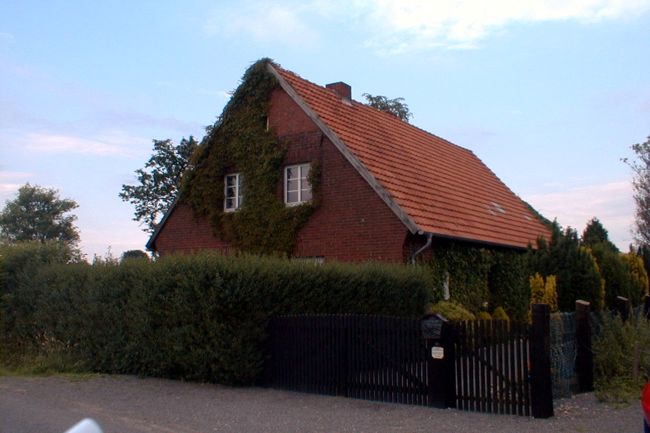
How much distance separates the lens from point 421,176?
22422 mm

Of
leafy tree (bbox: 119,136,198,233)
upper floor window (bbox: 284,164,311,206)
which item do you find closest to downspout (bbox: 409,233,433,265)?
upper floor window (bbox: 284,164,311,206)

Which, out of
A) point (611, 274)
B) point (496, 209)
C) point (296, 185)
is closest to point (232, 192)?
point (296, 185)

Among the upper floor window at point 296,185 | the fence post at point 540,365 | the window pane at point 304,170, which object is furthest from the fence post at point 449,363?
the window pane at point 304,170

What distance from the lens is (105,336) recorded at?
1562 centimetres

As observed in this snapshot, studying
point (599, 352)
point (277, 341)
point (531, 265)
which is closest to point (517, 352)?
point (599, 352)

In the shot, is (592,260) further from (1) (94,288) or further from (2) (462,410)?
(1) (94,288)

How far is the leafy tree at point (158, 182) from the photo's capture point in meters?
48.4

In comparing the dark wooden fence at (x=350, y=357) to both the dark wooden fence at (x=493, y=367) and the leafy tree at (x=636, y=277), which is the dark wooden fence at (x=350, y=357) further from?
the leafy tree at (x=636, y=277)

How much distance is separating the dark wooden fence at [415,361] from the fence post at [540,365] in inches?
0.5

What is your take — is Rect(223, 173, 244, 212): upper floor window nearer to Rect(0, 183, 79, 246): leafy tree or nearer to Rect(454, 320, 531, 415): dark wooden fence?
Rect(454, 320, 531, 415): dark wooden fence

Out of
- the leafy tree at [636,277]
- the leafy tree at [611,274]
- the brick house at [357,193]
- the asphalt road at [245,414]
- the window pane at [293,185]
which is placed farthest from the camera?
the window pane at [293,185]

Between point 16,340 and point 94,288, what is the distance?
3879 millimetres

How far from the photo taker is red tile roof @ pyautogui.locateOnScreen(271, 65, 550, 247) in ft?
65.0

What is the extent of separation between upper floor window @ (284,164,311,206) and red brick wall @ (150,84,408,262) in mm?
200
